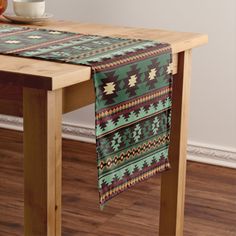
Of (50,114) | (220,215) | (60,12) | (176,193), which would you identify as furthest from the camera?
(60,12)

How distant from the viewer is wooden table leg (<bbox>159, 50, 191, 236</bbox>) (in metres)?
2.24

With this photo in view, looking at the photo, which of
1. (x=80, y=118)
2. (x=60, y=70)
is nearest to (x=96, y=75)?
(x=60, y=70)

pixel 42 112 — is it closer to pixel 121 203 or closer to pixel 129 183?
pixel 129 183

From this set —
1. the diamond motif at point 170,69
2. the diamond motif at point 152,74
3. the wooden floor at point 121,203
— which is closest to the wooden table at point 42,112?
the diamond motif at point 152,74

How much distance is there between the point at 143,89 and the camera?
192cm

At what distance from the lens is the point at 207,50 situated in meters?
3.33

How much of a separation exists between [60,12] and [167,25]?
612 millimetres

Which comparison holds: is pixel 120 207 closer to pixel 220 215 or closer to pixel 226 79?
pixel 220 215

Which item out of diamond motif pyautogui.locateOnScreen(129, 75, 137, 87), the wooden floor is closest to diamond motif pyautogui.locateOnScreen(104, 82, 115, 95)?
diamond motif pyautogui.locateOnScreen(129, 75, 137, 87)

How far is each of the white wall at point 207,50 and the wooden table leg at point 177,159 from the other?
106 cm

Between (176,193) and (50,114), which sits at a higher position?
(50,114)

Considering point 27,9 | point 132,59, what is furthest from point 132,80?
Answer: point 27,9

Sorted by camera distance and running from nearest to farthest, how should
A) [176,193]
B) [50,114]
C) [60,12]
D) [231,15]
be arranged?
1. [50,114]
2. [176,193]
3. [231,15]
4. [60,12]

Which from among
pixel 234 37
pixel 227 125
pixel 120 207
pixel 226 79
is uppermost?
pixel 234 37
